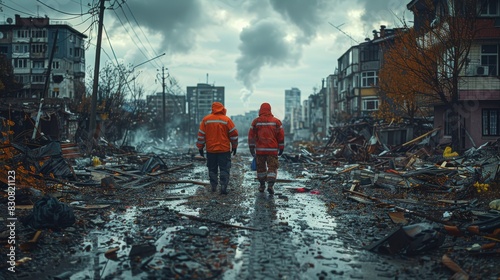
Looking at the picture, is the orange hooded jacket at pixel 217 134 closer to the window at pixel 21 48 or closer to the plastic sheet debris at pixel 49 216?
the plastic sheet debris at pixel 49 216

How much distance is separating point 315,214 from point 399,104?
87.1ft

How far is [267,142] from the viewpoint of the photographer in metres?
10.6

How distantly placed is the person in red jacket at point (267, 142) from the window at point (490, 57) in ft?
68.6

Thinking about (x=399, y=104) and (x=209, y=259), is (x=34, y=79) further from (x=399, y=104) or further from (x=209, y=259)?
(x=209, y=259)

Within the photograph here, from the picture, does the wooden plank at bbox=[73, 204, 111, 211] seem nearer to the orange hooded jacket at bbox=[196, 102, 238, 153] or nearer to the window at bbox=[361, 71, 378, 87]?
the orange hooded jacket at bbox=[196, 102, 238, 153]

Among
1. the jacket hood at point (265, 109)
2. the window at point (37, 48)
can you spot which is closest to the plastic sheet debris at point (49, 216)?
the jacket hood at point (265, 109)

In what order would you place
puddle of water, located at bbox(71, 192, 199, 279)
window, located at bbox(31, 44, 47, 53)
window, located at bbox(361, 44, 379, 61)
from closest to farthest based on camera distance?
puddle of water, located at bbox(71, 192, 199, 279) < window, located at bbox(361, 44, 379, 61) < window, located at bbox(31, 44, 47, 53)

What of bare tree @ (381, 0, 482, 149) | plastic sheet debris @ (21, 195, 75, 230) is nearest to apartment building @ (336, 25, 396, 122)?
bare tree @ (381, 0, 482, 149)

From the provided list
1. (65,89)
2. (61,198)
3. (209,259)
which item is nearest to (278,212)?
(209,259)

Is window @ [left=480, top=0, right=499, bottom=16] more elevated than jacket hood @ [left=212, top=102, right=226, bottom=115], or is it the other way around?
window @ [left=480, top=0, right=499, bottom=16]

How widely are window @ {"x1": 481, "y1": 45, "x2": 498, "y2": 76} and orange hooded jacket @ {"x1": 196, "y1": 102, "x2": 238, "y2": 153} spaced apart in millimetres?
21674

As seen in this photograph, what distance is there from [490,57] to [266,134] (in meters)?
21.5

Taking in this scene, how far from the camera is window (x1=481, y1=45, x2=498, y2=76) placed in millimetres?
26859

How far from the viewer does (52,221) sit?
6676 mm
